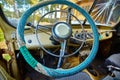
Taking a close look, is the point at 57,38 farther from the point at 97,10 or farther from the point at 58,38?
the point at 97,10

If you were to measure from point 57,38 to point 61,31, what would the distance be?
65 mm

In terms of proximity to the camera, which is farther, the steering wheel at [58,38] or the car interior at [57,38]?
the car interior at [57,38]

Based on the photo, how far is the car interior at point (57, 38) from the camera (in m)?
1.54

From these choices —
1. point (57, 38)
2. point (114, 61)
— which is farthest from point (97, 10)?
point (57, 38)

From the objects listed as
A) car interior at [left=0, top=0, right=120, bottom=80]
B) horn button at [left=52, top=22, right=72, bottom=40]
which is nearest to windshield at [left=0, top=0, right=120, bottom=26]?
car interior at [left=0, top=0, right=120, bottom=80]

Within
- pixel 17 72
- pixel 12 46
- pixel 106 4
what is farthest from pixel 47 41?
pixel 106 4

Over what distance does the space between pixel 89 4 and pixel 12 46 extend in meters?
1.07

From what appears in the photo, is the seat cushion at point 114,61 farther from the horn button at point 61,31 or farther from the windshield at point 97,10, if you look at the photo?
the horn button at point 61,31

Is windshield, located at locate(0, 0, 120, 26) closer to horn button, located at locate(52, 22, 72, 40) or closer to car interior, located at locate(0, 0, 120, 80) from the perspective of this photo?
car interior, located at locate(0, 0, 120, 80)

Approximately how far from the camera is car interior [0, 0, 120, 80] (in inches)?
60.5

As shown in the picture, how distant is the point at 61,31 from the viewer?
160 centimetres

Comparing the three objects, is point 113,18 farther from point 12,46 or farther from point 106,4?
point 12,46

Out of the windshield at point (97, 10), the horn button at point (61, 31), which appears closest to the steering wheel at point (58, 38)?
the horn button at point (61, 31)

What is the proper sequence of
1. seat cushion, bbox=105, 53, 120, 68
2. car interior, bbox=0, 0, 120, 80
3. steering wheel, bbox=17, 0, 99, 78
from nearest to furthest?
steering wheel, bbox=17, 0, 99, 78 → car interior, bbox=0, 0, 120, 80 → seat cushion, bbox=105, 53, 120, 68
